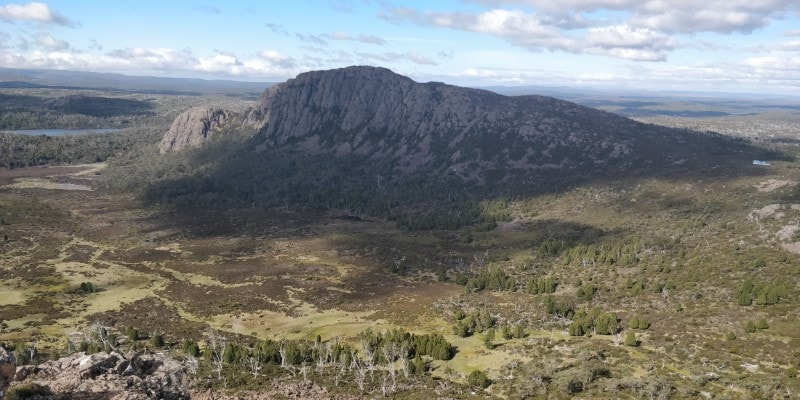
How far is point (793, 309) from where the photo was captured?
74.8m

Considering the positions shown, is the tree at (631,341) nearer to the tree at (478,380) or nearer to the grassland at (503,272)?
the grassland at (503,272)

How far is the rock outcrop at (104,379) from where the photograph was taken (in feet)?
66.6

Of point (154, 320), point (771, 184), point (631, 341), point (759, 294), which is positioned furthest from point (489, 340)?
point (771, 184)

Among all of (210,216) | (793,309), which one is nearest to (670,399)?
(793,309)

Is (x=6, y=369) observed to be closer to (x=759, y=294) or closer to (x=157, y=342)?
(x=157, y=342)

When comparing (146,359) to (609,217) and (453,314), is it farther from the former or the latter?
(609,217)

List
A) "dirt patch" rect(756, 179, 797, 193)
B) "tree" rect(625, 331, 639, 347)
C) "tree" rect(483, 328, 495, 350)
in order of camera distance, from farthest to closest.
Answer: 1. "dirt patch" rect(756, 179, 797, 193)
2. "tree" rect(483, 328, 495, 350)
3. "tree" rect(625, 331, 639, 347)

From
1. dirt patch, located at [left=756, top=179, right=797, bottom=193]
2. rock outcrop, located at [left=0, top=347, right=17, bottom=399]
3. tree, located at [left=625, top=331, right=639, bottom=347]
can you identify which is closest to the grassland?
dirt patch, located at [left=756, top=179, right=797, bottom=193]

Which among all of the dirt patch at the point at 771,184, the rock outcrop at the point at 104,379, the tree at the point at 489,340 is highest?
the rock outcrop at the point at 104,379

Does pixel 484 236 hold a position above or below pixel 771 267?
below

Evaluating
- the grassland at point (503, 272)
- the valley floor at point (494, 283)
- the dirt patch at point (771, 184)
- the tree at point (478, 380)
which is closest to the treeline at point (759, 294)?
the valley floor at point (494, 283)

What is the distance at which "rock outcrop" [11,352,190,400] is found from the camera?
20297 mm

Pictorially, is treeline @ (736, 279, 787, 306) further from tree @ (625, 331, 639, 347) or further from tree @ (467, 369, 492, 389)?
tree @ (467, 369, 492, 389)

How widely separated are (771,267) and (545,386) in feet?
214
